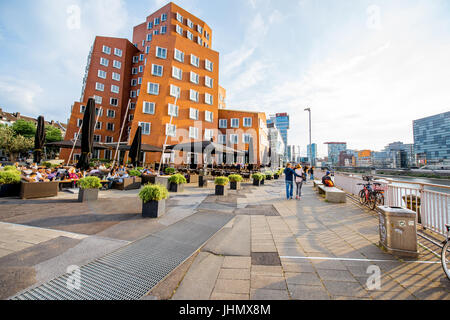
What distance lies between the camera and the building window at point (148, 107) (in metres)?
23.1

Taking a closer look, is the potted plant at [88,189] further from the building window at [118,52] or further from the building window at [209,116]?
the building window at [118,52]

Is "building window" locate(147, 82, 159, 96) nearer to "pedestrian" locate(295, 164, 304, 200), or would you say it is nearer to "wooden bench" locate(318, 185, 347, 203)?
"pedestrian" locate(295, 164, 304, 200)

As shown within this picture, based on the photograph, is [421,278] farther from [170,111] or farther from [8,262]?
[170,111]

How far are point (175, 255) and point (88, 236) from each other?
6.58 feet

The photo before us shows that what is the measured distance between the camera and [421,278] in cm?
264

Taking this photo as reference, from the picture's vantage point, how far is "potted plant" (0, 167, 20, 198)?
22.0 feet

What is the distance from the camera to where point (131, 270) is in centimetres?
268

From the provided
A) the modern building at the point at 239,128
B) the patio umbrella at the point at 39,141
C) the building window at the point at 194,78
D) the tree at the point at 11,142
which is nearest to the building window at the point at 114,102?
the building window at the point at 194,78

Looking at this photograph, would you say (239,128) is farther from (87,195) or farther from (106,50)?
(106,50)

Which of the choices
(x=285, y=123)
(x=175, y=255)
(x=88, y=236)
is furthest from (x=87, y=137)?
(x=285, y=123)

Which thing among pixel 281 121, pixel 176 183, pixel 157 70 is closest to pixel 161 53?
pixel 157 70

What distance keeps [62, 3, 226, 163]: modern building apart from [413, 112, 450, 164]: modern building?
135923 mm

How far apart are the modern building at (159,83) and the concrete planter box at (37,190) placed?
10227 millimetres
